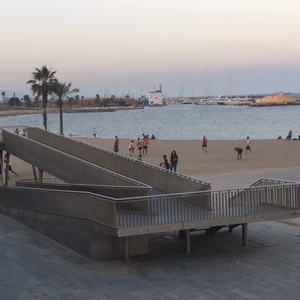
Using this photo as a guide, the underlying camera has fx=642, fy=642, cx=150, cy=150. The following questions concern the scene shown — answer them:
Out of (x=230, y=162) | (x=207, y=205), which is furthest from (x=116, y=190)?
(x=230, y=162)

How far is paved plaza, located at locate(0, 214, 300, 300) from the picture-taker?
12.9m

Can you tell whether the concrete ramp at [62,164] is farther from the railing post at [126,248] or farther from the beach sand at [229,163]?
the beach sand at [229,163]

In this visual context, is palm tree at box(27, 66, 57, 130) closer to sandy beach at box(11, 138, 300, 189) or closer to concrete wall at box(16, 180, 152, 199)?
sandy beach at box(11, 138, 300, 189)

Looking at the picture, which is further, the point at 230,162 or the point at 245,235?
the point at 230,162

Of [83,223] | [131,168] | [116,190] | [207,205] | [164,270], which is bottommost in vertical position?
[164,270]

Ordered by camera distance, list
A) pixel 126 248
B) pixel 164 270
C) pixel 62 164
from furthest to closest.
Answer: pixel 62 164
pixel 126 248
pixel 164 270

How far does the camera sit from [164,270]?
1484 cm

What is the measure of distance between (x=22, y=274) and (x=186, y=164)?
84.4ft

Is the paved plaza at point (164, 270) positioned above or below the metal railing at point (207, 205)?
below

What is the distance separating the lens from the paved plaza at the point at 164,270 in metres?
12.9

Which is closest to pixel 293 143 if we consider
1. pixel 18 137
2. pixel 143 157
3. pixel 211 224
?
pixel 143 157

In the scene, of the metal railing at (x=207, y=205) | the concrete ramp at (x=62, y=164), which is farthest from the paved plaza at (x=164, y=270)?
the concrete ramp at (x=62, y=164)

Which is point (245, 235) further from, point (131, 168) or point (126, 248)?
point (131, 168)

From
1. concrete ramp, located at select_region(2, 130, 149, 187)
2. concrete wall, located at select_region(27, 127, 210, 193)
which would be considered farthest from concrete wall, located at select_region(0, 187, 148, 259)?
concrete wall, located at select_region(27, 127, 210, 193)
